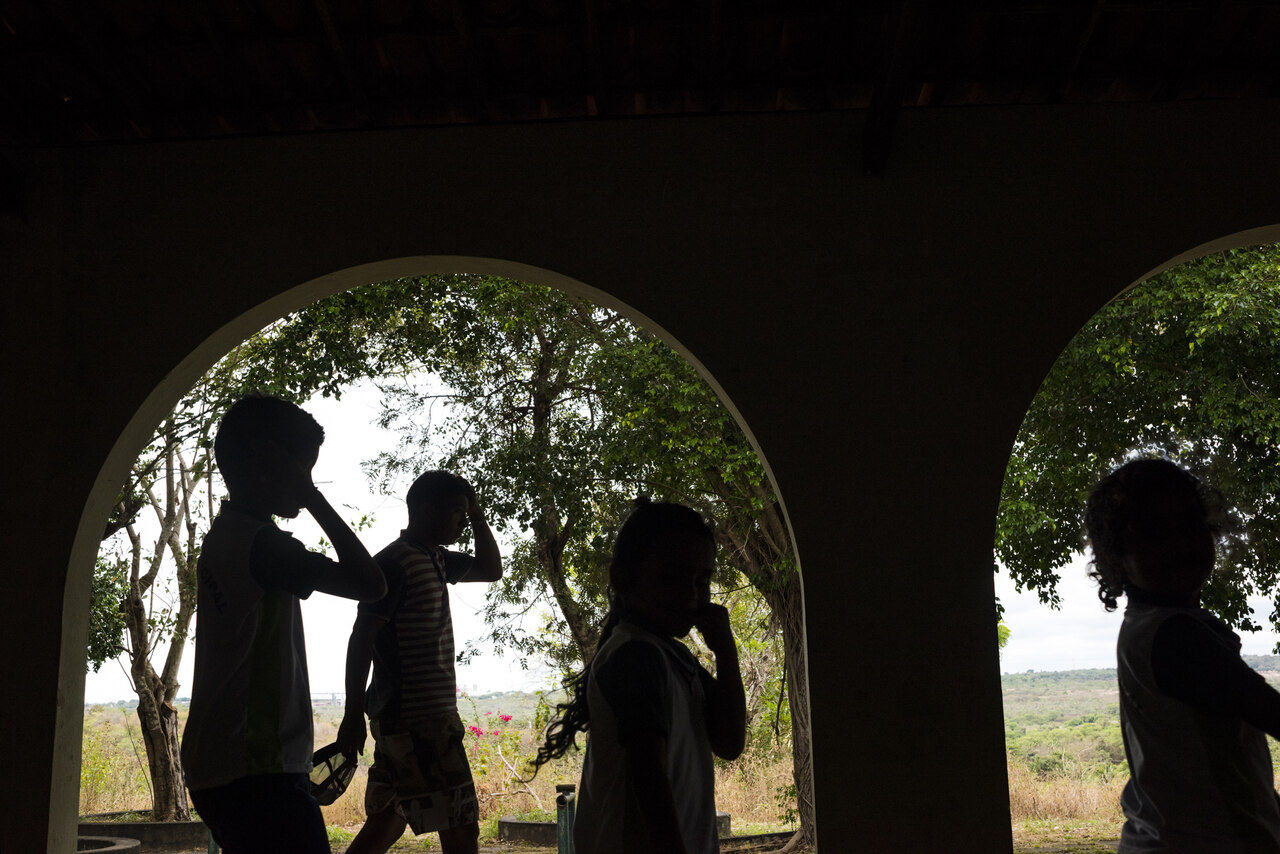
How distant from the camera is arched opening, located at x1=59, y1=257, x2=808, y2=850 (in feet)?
9.53

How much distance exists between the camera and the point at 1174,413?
7.49m

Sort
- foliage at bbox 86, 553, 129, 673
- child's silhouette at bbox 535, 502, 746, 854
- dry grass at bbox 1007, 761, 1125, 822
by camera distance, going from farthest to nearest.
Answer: dry grass at bbox 1007, 761, 1125, 822, foliage at bbox 86, 553, 129, 673, child's silhouette at bbox 535, 502, 746, 854

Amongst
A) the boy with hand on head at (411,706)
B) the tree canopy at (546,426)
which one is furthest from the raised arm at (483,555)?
the tree canopy at (546,426)

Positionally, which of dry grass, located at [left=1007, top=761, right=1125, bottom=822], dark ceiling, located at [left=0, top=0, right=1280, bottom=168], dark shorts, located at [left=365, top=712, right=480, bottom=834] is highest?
dark ceiling, located at [left=0, top=0, right=1280, bottom=168]

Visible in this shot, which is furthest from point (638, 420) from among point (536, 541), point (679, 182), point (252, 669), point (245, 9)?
point (252, 669)

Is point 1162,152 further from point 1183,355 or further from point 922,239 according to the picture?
point 1183,355

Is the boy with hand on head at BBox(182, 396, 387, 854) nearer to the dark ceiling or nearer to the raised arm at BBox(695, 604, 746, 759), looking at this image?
the raised arm at BBox(695, 604, 746, 759)

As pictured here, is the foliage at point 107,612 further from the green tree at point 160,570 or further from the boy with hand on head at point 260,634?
the boy with hand on head at point 260,634

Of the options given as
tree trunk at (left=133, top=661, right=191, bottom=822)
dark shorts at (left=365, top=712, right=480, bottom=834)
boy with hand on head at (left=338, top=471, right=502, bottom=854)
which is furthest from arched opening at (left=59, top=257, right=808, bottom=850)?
tree trunk at (left=133, top=661, right=191, bottom=822)

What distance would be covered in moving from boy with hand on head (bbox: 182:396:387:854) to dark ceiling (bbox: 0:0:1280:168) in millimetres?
1147

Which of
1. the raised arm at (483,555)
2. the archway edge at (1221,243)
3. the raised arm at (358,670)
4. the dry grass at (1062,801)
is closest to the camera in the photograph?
the raised arm at (358,670)

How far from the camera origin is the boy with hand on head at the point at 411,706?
9.38 feet

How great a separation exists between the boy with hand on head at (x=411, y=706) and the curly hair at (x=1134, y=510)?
71.8 inches

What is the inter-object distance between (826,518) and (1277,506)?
595cm
